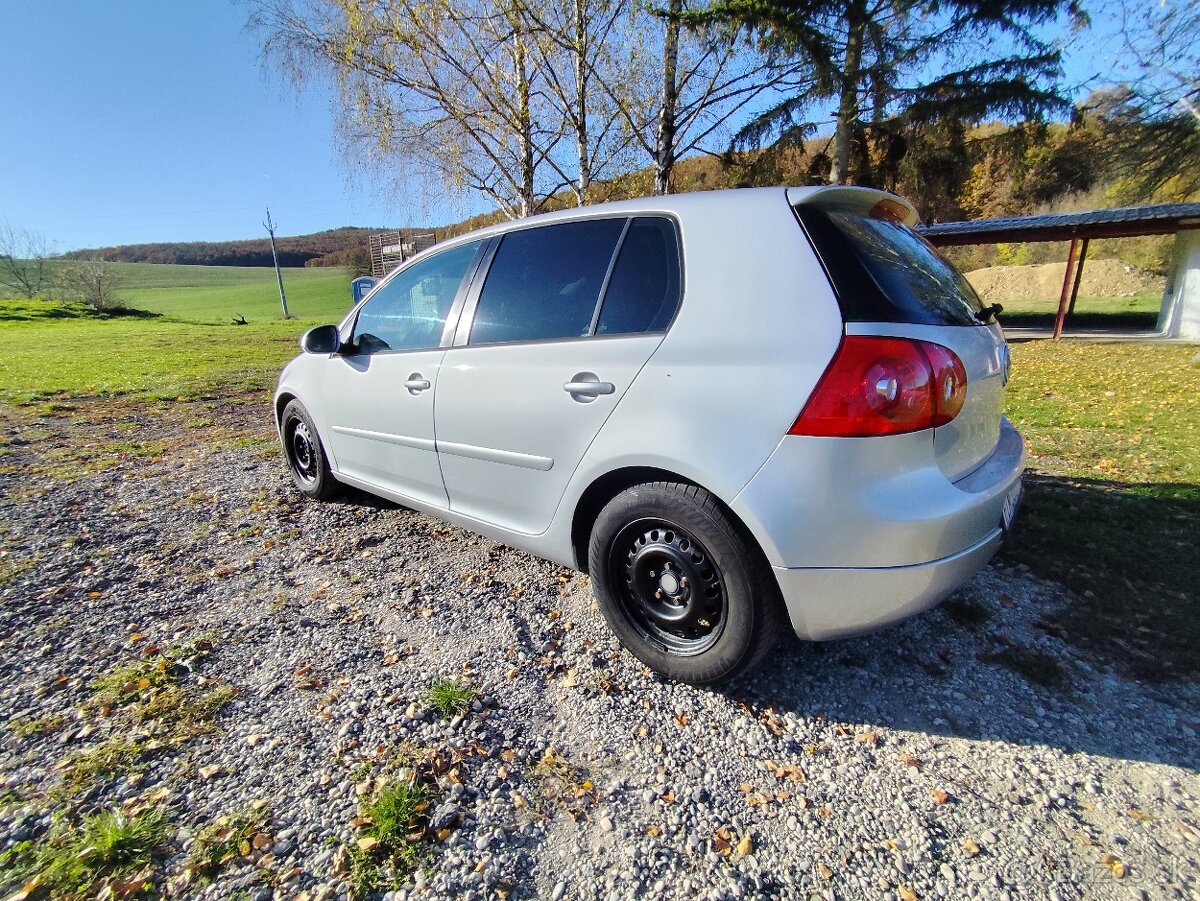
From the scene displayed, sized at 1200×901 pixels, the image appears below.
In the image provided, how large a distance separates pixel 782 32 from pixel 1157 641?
1292cm

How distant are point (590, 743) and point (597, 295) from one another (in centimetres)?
169

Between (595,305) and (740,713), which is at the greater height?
(595,305)

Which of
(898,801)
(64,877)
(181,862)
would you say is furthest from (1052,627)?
(64,877)

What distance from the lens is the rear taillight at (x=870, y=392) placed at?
5.66 feet

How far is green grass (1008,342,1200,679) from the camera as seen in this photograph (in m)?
2.48

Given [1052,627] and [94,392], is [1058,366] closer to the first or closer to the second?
[1052,627]

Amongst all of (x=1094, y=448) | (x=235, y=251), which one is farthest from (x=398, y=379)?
(x=235, y=251)

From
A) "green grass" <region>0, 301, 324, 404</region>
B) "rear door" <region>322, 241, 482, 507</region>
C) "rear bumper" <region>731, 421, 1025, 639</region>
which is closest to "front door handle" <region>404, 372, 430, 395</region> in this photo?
"rear door" <region>322, 241, 482, 507</region>

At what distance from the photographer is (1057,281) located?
35844 mm

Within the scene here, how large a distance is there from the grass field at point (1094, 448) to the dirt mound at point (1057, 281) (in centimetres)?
2721

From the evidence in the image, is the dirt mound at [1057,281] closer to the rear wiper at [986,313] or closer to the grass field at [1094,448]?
the grass field at [1094,448]

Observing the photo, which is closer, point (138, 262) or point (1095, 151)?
point (1095, 151)

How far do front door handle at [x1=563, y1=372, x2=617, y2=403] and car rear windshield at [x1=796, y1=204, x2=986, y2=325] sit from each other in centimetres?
85

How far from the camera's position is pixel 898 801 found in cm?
175
